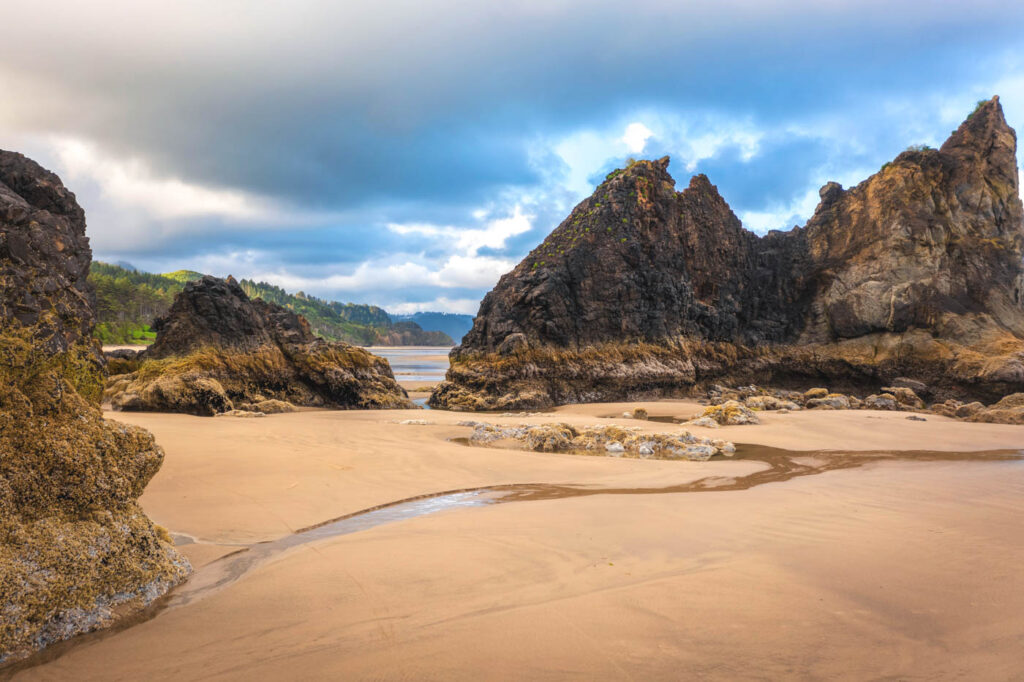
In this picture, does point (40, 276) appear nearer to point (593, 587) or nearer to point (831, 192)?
point (593, 587)

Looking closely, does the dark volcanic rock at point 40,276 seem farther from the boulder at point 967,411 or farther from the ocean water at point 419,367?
the ocean water at point 419,367

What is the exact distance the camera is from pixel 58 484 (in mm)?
3316

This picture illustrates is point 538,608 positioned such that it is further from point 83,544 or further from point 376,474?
point 376,474

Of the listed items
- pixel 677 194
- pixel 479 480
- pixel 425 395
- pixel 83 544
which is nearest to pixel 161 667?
pixel 83 544

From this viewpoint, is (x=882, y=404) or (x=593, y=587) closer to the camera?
(x=593, y=587)

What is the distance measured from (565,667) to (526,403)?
19684mm

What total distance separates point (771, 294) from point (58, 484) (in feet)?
119

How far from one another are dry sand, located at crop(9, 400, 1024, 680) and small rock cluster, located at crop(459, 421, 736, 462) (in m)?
3.00

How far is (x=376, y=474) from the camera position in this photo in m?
7.75

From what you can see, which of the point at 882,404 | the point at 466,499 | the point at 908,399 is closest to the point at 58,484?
the point at 466,499

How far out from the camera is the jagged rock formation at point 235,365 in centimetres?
1576

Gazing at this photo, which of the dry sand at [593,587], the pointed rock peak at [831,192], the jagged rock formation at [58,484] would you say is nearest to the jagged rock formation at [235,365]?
the dry sand at [593,587]

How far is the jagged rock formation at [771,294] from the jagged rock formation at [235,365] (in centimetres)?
419

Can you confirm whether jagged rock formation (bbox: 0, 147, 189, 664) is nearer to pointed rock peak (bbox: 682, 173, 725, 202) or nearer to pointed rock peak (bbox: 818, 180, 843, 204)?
pointed rock peak (bbox: 682, 173, 725, 202)
